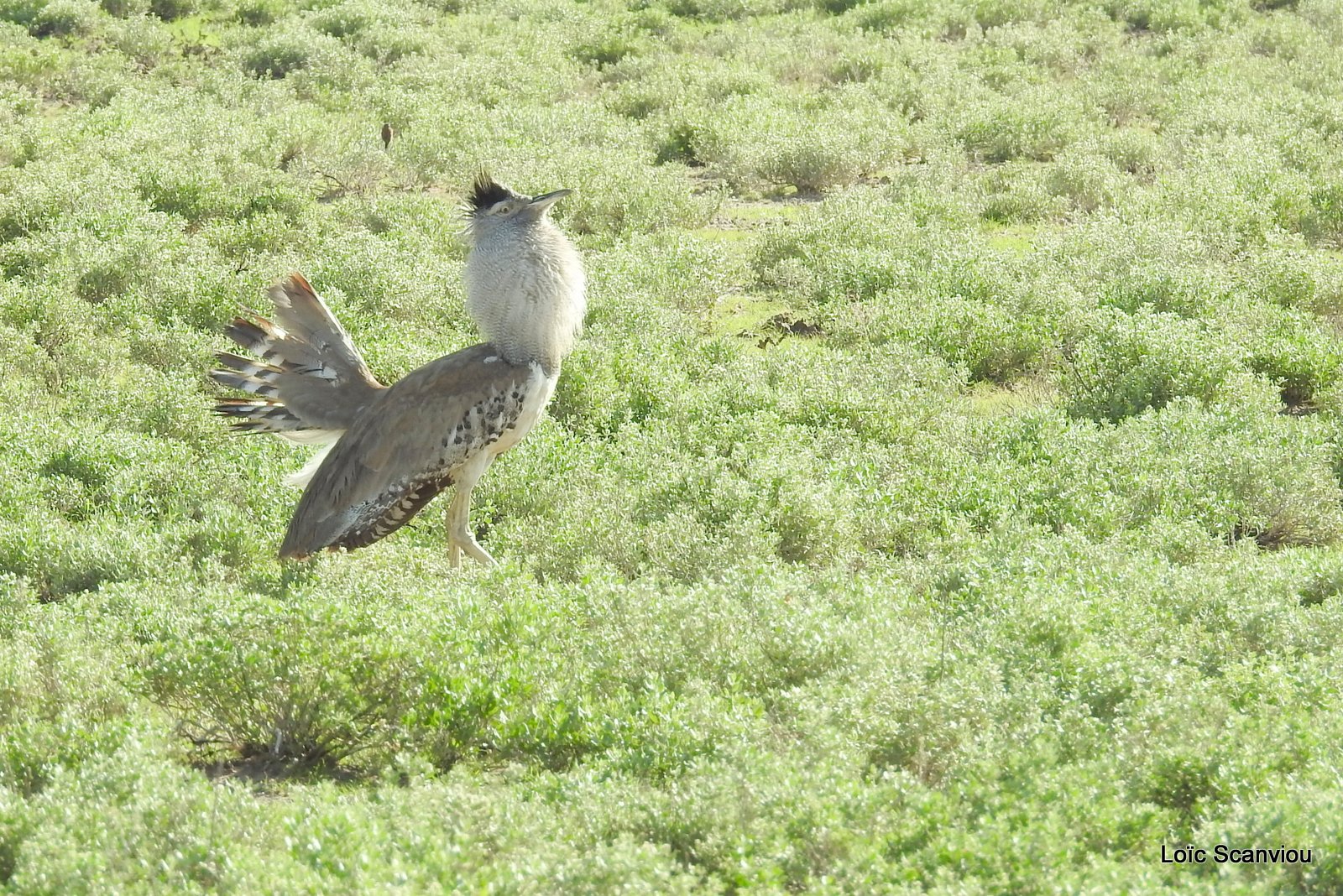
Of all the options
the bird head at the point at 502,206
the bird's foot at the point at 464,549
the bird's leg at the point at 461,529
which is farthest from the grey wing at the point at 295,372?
the bird head at the point at 502,206

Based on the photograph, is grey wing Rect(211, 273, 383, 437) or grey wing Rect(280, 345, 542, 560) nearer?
grey wing Rect(280, 345, 542, 560)

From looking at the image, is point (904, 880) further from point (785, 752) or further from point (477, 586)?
point (477, 586)

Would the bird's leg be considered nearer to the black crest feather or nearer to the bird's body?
the bird's body

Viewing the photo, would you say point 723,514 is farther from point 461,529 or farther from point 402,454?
point 402,454

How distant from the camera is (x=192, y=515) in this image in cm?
609

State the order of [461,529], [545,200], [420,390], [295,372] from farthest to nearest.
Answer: [545,200], [295,372], [461,529], [420,390]

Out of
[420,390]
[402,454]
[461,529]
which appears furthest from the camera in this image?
[461,529]

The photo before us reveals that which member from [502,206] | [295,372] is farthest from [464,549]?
[502,206]

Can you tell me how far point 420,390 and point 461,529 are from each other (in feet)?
2.01

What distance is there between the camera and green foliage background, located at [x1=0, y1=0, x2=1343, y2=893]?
3.56 metres

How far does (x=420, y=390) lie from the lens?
219 inches

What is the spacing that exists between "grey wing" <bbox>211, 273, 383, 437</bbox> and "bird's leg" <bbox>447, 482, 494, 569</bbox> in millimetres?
575

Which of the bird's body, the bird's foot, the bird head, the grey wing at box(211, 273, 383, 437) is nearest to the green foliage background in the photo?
the bird's foot

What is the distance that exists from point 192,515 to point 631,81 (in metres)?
9.03
